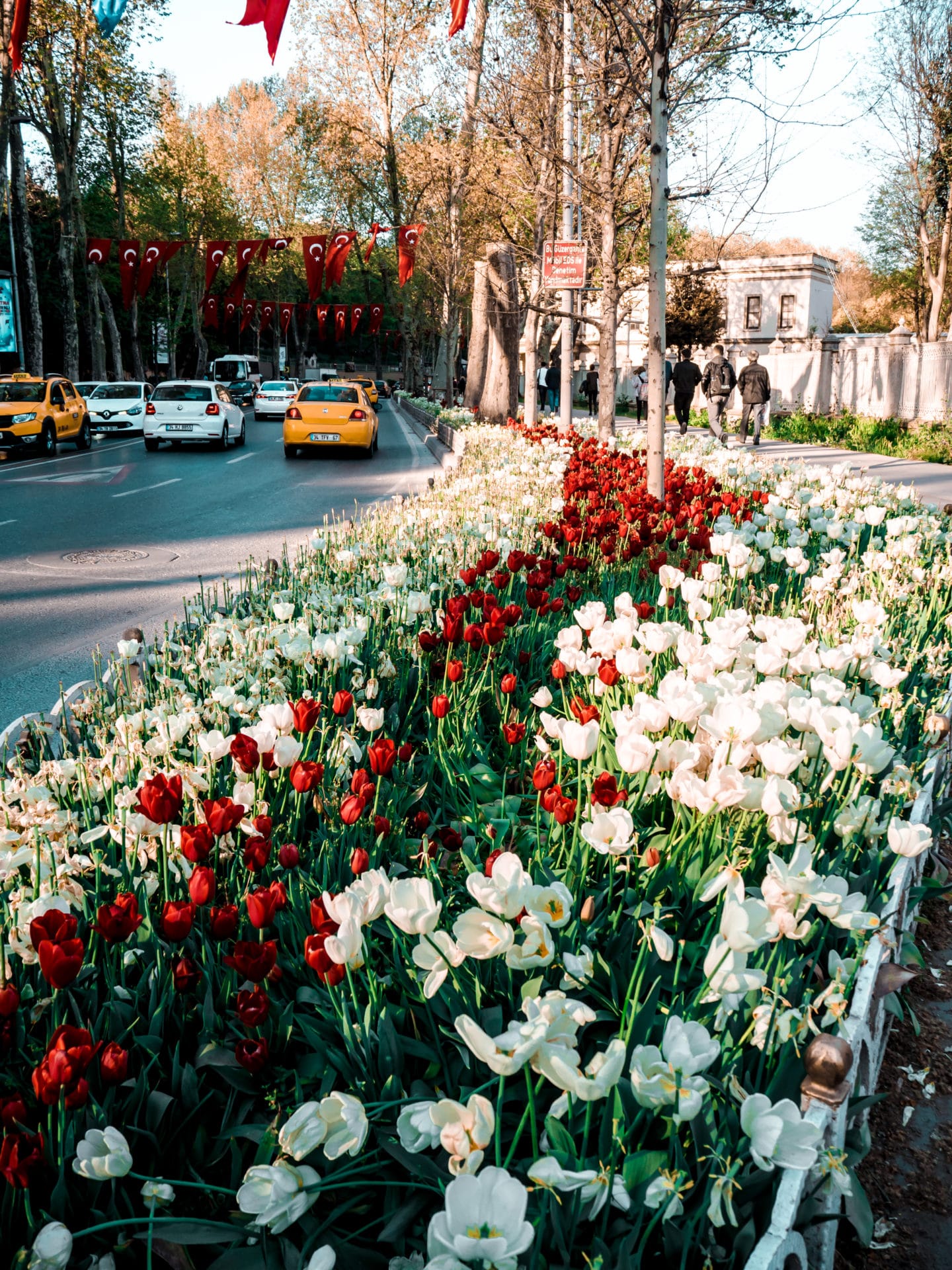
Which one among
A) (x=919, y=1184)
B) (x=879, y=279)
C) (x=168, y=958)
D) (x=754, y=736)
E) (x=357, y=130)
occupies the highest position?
(x=357, y=130)

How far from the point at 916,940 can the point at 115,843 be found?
2.42 m

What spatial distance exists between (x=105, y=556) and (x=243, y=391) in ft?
145

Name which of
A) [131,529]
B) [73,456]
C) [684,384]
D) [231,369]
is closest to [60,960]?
[131,529]

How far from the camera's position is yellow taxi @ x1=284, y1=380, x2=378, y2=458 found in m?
21.6

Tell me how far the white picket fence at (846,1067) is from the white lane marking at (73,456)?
17171 millimetres

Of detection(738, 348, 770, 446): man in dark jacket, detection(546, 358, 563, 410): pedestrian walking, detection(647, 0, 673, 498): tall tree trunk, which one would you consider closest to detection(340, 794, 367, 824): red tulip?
detection(647, 0, 673, 498): tall tree trunk

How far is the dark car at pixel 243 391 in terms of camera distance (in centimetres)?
5116

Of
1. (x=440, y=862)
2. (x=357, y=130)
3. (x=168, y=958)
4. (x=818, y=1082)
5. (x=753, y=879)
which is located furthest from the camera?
(x=357, y=130)

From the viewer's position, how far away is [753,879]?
2.56m

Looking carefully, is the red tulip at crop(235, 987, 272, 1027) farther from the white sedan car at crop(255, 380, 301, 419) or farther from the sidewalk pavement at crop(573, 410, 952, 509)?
the white sedan car at crop(255, 380, 301, 419)

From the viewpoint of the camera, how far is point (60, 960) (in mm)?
1604

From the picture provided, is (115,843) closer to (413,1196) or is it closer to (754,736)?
(413,1196)

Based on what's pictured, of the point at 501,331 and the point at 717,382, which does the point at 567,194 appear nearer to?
the point at 501,331

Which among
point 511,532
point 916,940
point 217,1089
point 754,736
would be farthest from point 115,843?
point 511,532
